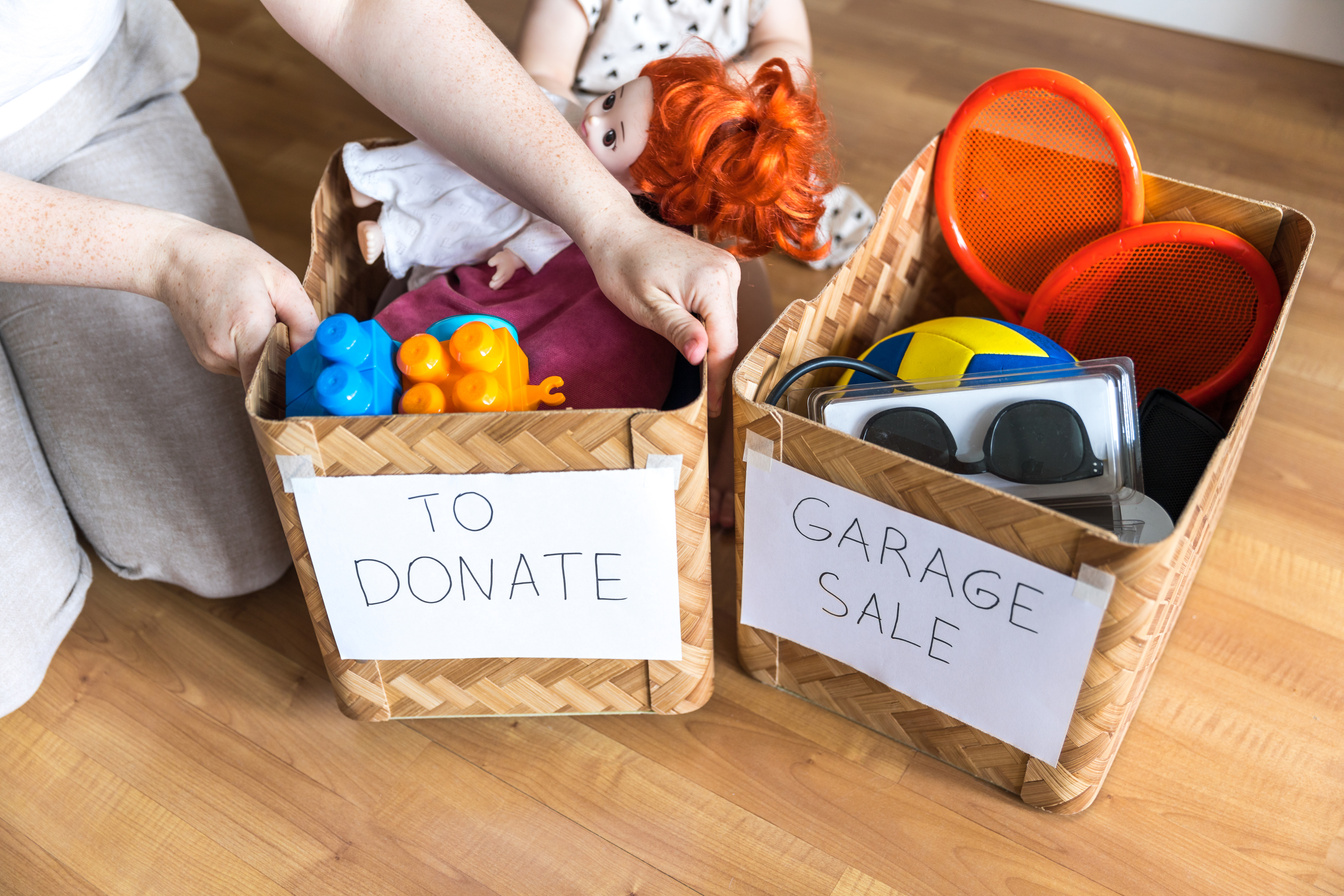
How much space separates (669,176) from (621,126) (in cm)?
6

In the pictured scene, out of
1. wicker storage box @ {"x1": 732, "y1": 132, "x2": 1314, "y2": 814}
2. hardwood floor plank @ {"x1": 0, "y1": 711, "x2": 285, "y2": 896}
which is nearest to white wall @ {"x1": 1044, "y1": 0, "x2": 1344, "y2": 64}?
wicker storage box @ {"x1": 732, "y1": 132, "x2": 1314, "y2": 814}

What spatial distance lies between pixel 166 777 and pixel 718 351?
57cm

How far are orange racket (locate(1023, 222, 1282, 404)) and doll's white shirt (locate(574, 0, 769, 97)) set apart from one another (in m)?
0.47

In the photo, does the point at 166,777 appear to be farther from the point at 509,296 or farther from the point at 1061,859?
the point at 1061,859

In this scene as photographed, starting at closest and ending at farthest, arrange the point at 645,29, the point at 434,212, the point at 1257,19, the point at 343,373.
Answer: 1. the point at 343,373
2. the point at 434,212
3. the point at 645,29
4. the point at 1257,19

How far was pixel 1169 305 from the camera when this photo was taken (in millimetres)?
852

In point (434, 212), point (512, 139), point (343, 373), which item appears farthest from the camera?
point (434, 212)

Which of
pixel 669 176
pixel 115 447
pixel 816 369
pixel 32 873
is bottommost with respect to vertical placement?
pixel 32 873

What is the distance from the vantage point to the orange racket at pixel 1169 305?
0.81 m

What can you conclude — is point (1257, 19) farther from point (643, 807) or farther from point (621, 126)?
point (643, 807)

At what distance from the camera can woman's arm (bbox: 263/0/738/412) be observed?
690 mm

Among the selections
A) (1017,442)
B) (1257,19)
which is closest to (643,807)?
(1017,442)

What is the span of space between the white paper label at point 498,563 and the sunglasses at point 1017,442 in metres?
0.18

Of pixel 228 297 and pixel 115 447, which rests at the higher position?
pixel 228 297
